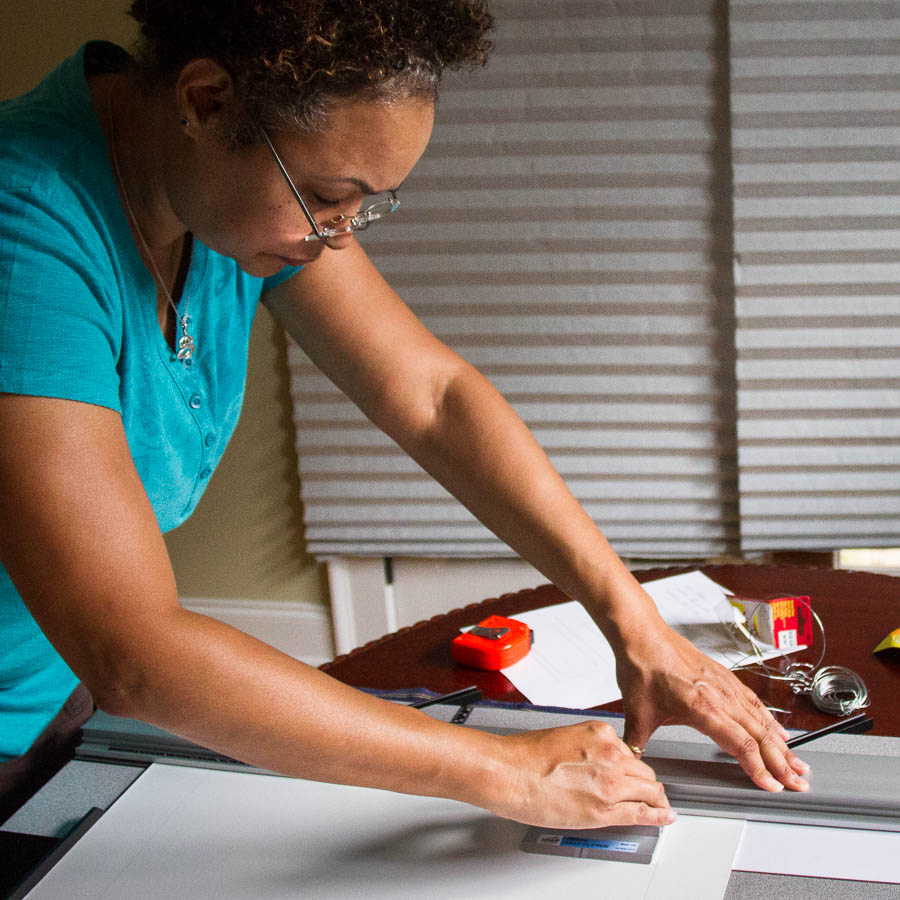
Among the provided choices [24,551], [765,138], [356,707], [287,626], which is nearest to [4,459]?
[24,551]

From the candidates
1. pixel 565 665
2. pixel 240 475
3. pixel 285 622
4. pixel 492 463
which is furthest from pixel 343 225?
pixel 285 622

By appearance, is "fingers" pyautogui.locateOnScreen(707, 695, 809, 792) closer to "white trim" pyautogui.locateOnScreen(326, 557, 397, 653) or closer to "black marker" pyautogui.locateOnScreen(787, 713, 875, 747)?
"black marker" pyautogui.locateOnScreen(787, 713, 875, 747)

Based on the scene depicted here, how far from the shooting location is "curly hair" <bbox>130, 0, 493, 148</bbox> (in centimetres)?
79

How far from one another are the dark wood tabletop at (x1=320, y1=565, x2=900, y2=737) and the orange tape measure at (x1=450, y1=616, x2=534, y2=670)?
0.01 m

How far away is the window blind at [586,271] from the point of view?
233 centimetres

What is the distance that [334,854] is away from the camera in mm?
941

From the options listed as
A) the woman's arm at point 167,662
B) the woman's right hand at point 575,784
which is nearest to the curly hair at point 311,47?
the woman's arm at point 167,662

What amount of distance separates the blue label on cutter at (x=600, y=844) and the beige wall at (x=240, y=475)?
1938mm

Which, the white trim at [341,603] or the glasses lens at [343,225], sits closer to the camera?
the glasses lens at [343,225]

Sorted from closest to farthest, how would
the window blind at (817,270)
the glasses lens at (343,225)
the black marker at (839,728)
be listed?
1. the glasses lens at (343,225)
2. the black marker at (839,728)
3. the window blind at (817,270)

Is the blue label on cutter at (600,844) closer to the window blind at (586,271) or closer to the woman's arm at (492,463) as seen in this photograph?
the woman's arm at (492,463)

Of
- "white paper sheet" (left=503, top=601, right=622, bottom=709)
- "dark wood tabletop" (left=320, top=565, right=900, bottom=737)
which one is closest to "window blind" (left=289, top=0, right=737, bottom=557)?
"dark wood tabletop" (left=320, top=565, right=900, bottom=737)

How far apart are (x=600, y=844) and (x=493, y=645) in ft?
1.48

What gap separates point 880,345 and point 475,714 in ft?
5.32
